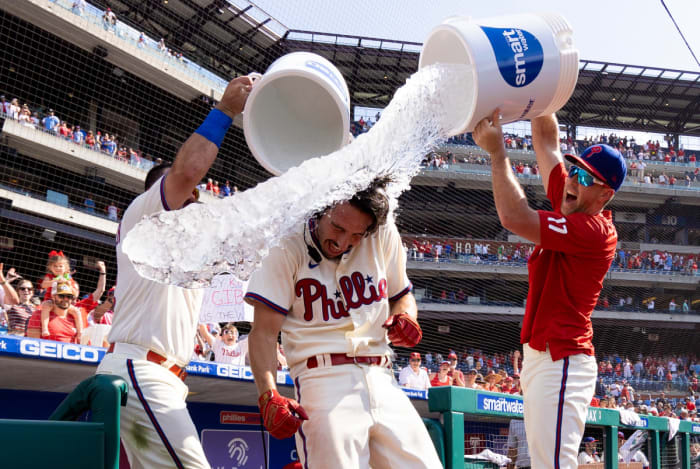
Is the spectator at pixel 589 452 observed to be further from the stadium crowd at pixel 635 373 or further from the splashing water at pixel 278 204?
the stadium crowd at pixel 635 373

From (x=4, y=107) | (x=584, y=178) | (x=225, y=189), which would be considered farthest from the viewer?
(x=225, y=189)

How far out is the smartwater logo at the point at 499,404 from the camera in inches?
134

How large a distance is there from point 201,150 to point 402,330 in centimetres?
96

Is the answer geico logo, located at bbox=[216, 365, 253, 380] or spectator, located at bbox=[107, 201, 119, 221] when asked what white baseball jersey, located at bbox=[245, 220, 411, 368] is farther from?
spectator, located at bbox=[107, 201, 119, 221]

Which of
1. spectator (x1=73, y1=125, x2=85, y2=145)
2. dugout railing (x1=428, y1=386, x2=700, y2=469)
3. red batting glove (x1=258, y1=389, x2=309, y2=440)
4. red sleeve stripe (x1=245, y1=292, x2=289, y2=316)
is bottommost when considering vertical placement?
dugout railing (x1=428, y1=386, x2=700, y2=469)

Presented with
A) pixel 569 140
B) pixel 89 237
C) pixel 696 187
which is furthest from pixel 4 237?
pixel 696 187

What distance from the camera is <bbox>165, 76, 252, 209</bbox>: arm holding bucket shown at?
2.38 meters

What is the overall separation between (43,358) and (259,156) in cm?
226

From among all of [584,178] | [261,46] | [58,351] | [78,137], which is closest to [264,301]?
[584,178]

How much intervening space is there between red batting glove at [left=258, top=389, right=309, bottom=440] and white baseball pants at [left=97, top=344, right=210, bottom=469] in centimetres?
40

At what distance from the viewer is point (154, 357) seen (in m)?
2.51

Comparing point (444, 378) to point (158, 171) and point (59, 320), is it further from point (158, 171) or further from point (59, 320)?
point (158, 171)

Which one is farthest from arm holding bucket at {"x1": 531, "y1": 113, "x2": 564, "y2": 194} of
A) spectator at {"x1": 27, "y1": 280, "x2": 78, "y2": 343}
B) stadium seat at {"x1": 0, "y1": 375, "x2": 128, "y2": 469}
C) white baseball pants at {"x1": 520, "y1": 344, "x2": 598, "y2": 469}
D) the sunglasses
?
spectator at {"x1": 27, "y1": 280, "x2": 78, "y2": 343}

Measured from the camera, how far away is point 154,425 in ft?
7.60
